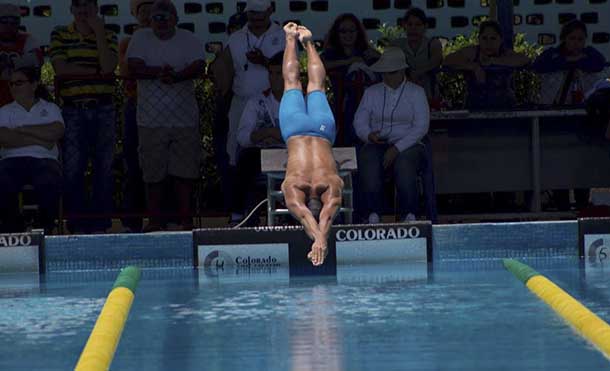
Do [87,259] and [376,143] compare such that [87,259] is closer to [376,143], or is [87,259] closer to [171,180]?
[171,180]

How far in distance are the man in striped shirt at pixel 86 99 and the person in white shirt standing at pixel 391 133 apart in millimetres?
2117

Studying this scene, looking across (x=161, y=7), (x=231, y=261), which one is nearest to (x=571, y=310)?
(x=231, y=261)

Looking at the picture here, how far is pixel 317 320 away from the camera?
7.27 metres

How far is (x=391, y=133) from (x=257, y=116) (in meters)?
1.13

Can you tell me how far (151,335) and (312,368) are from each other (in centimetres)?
146

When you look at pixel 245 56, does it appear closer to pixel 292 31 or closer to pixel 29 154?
pixel 292 31

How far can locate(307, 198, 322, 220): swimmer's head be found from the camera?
883cm

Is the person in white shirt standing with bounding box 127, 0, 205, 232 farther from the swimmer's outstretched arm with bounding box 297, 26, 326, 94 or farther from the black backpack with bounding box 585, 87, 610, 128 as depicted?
the black backpack with bounding box 585, 87, 610, 128

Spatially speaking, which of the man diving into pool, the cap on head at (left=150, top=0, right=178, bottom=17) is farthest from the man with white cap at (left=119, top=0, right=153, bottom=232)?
the man diving into pool

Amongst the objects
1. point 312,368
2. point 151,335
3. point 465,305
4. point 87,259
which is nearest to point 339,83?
point 87,259

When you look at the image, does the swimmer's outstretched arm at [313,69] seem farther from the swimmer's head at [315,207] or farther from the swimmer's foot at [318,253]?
the swimmer's foot at [318,253]

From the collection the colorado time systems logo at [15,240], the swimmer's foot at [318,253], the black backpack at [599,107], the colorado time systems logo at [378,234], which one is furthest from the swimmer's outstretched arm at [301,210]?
the black backpack at [599,107]

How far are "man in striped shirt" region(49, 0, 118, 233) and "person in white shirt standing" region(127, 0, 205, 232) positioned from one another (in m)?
0.26

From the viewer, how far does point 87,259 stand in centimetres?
1064
